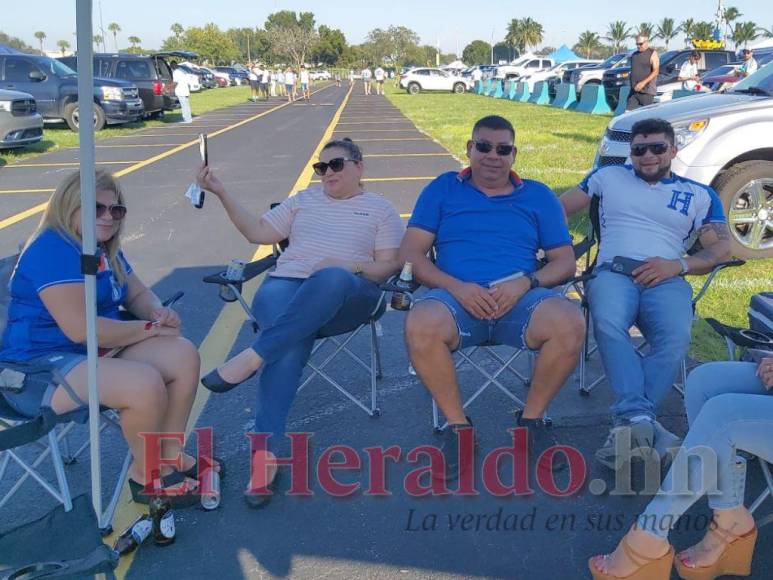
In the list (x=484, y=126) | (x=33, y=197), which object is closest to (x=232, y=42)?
(x=33, y=197)

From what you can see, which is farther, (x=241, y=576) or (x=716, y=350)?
(x=716, y=350)

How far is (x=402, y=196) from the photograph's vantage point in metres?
9.41

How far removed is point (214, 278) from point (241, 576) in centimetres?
144

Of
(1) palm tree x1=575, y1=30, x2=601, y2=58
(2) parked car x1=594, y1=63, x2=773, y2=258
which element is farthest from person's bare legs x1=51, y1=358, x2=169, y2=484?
(1) palm tree x1=575, y1=30, x2=601, y2=58

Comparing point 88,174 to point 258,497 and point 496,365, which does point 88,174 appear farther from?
point 496,365

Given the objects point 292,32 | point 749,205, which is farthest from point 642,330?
point 292,32

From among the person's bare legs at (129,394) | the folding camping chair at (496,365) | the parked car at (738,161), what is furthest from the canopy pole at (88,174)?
the parked car at (738,161)

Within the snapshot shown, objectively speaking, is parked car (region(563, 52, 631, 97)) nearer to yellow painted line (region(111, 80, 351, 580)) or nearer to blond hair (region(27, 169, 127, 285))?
yellow painted line (region(111, 80, 351, 580))

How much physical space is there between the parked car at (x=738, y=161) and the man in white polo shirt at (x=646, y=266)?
2.19m

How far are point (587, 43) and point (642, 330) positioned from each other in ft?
357

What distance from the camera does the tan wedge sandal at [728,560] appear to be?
2.35 metres

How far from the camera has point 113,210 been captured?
9.17 feet

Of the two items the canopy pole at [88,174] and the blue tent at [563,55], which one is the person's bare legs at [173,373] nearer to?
the canopy pole at [88,174]

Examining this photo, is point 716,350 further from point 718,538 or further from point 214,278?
point 214,278
